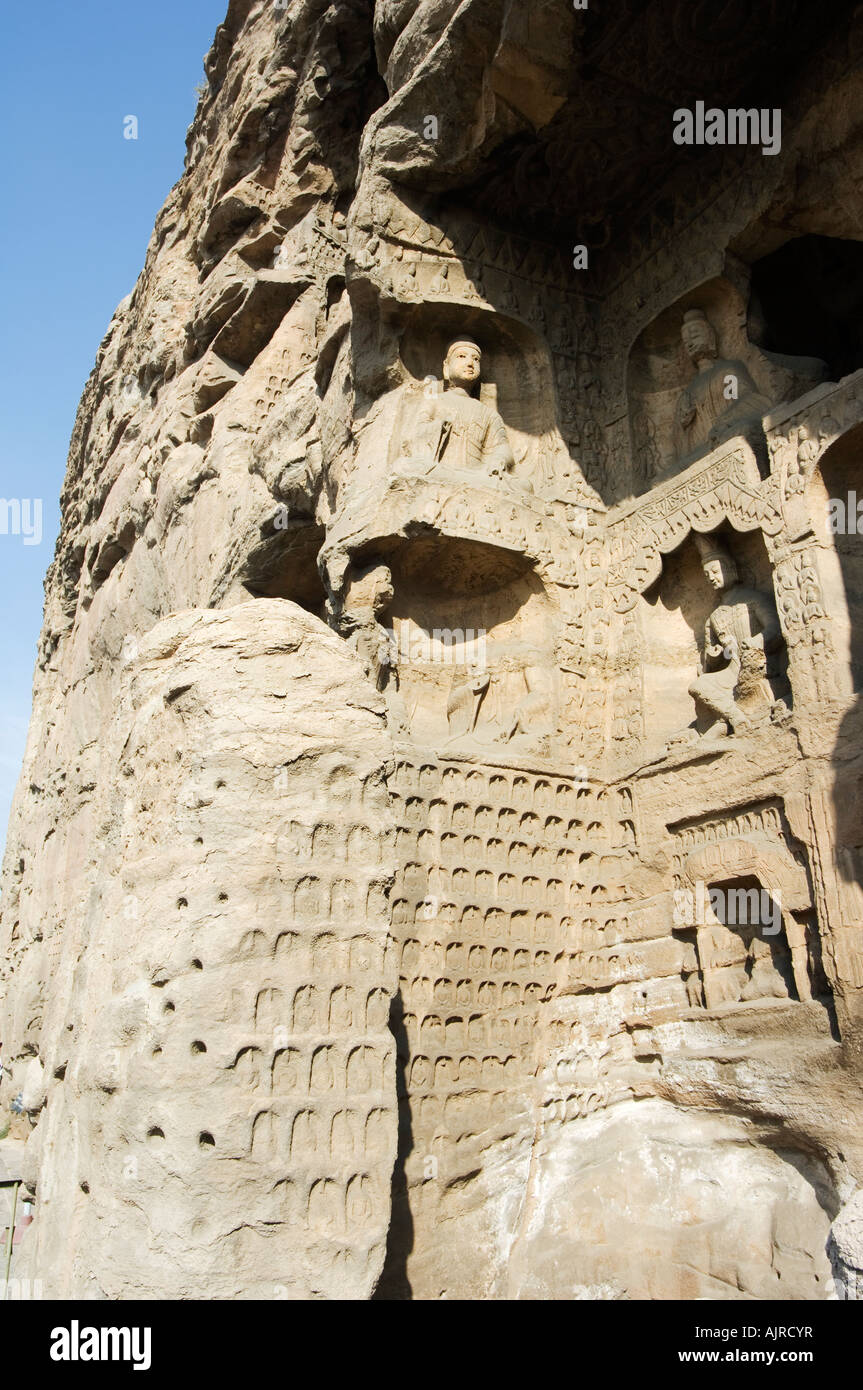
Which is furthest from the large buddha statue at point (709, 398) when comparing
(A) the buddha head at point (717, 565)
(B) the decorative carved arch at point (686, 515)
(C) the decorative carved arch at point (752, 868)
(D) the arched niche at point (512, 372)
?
(C) the decorative carved arch at point (752, 868)

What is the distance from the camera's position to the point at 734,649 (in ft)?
27.2

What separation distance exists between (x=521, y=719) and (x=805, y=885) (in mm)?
2693

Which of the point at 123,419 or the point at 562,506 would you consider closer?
the point at 562,506

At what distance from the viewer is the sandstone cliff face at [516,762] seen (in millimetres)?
4645

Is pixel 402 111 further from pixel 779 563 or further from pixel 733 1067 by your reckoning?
pixel 733 1067

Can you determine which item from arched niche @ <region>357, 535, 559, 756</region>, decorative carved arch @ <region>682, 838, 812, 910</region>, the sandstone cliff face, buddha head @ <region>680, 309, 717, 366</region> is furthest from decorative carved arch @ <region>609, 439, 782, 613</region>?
decorative carved arch @ <region>682, 838, 812, 910</region>

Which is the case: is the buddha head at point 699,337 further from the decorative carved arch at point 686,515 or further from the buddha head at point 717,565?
the buddha head at point 717,565

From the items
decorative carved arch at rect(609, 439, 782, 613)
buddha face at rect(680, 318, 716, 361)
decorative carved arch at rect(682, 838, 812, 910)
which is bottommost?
decorative carved arch at rect(682, 838, 812, 910)

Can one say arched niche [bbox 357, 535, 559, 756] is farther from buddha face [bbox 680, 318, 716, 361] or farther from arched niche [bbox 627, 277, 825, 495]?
buddha face [bbox 680, 318, 716, 361]

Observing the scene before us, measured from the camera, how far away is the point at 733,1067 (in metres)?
7.12

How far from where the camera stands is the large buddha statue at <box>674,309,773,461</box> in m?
8.70

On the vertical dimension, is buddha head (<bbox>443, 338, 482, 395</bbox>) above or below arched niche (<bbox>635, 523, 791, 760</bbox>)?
above

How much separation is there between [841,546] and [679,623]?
1.78 metres
